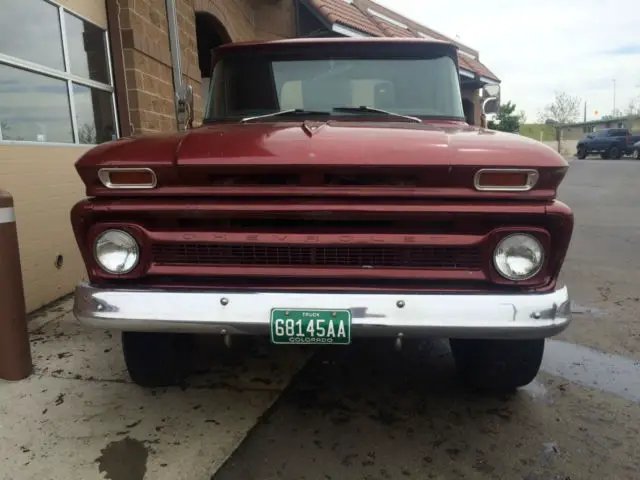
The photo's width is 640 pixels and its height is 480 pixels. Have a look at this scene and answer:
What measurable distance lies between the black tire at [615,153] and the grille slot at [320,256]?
31.0m

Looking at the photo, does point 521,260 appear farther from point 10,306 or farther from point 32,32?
point 32,32

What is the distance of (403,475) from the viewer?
230cm

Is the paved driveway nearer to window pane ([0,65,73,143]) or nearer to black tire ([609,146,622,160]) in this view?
window pane ([0,65,73,143])

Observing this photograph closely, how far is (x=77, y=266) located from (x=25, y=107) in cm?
141

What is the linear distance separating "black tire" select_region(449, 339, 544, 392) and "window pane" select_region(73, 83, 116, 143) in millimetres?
3933

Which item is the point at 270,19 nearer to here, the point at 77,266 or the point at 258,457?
the point at 77,266

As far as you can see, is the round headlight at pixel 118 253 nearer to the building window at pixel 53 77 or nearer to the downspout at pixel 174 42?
the building window at pixel 53 77

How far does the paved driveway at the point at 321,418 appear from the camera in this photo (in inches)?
92.8

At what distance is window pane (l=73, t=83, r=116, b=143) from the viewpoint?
500 centimetres

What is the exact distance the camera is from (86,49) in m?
5.16

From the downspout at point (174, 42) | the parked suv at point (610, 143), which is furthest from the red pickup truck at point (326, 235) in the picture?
the parked suv at point (610, 143)

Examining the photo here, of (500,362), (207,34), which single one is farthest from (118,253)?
(207,34)

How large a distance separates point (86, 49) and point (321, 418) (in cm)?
424

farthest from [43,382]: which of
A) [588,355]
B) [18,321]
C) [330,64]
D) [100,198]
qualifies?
→ [588,355]
